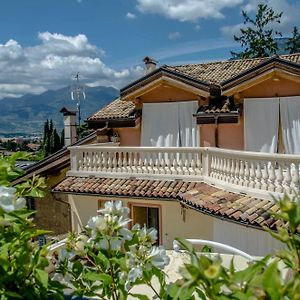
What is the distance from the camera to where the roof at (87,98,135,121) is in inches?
696

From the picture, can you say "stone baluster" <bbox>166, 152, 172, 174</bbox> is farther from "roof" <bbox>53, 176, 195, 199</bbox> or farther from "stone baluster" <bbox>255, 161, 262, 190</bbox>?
"stone baluster" <bbox>255, 161, 262, 190</bbox>

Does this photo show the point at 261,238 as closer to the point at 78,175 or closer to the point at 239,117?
the point at 239,117

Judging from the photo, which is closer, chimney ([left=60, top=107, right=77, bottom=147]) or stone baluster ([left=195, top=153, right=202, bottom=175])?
stone baluster ([left=195, top=153, right=202, bottom=175])

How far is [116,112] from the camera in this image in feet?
60.4

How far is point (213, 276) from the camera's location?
1.45 m

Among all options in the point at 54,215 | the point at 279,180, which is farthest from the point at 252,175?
the point at 54,215

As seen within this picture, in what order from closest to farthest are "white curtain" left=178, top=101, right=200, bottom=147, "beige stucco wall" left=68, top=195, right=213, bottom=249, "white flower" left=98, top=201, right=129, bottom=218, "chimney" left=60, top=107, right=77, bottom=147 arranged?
"white flower" left=98, top=201, right=129, bottom=218, "beige stucco wall" left=68, top=195, right=213, bottom=249, "white curtain" left=178, top=101, right=200, bottom=147, "chimney" left=60, top=107, right=77, bottom=147

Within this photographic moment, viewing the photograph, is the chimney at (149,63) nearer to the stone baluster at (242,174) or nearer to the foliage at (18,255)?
the stone baluster at (242,174)

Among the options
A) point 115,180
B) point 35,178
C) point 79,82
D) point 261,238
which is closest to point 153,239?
point 35,178

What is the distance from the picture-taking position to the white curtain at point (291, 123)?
13922 millimetres

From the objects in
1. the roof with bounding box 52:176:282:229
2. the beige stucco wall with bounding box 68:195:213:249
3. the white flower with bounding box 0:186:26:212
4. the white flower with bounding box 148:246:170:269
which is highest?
the white flower with bounding box 0:186:26:212

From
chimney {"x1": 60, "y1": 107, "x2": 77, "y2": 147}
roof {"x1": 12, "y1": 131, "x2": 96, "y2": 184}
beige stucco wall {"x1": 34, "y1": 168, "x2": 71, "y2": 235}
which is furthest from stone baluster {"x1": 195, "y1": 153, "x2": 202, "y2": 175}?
chimney {"x1": 60, "y1": 107, "x2": 77, "y2": 147}

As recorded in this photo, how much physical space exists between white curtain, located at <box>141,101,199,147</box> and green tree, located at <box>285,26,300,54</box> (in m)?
36.0

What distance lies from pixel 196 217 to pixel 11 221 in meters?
11.3
